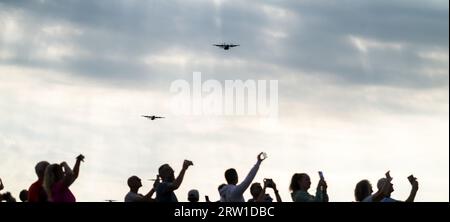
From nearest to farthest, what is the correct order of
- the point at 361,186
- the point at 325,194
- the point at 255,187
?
the point at 361,186
the point at 325,194
the point at 255,187

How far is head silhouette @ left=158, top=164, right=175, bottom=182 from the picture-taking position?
19.9 meters

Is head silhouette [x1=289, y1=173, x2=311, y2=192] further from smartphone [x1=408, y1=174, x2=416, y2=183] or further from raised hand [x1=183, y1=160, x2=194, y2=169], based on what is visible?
raised hand [x1=183, y1=160, x2=194, y2=169]

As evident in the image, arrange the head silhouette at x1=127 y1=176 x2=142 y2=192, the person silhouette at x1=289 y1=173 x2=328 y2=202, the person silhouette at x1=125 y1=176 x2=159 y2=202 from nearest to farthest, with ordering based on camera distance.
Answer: the person silhouette at x1=289 y1=173 x2=328 y2=202, the person silhouette at x1=125 y1=176 x2=159 y2=202, the head silhouette at x1=127 y1=176 x2=142 y2=192

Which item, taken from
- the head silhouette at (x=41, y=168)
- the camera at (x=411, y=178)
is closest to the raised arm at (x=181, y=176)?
the head silhouette at (x=41, y=168)

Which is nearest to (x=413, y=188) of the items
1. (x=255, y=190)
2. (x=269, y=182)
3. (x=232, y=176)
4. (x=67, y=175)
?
(x=269, y=182)

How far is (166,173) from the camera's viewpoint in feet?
65.5

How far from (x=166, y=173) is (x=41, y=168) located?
2.54 m

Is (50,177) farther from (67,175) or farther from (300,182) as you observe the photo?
(300,182)

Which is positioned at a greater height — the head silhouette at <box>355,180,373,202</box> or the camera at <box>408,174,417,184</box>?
the camera at <box>408,174,417,184</box>

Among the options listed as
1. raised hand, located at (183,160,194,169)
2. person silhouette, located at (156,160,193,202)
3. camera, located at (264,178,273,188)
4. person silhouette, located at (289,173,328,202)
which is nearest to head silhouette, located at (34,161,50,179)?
person silhouette, located at (156,160,193,202)
